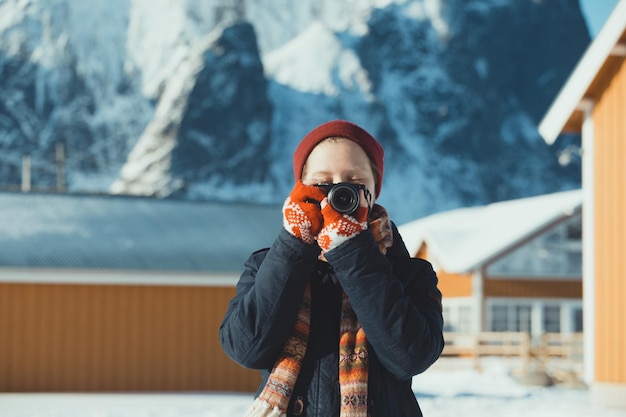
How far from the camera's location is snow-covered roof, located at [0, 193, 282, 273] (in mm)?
15547

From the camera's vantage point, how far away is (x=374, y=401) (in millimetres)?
2234

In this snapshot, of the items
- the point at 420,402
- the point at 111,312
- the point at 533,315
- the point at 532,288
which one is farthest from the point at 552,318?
the point at 111,312

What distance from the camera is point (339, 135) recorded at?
238 centimetres

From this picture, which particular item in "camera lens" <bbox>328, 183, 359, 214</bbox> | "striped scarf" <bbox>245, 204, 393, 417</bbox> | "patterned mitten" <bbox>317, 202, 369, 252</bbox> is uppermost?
"camera lens" <bbox>328, 183, 359, 214</bbox>

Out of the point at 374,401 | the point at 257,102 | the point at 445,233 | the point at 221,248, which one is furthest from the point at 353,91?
the point at 374,401

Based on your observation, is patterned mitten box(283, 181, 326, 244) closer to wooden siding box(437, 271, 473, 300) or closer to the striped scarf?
the striped scarf

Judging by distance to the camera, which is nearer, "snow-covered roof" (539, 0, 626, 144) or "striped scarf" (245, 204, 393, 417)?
"striped scarf" (245, 204, 393, 417)

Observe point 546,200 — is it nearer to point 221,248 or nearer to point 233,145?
point 221,248

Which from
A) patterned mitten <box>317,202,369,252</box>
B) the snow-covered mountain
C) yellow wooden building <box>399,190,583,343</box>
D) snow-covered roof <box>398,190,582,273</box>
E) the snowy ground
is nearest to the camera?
patterned mitten <box>317,202,369,252</box>

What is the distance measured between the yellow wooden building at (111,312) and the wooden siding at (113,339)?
16 mm

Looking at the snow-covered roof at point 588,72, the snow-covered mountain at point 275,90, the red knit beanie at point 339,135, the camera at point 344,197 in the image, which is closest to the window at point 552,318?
the snow-covered roof at point 588,72

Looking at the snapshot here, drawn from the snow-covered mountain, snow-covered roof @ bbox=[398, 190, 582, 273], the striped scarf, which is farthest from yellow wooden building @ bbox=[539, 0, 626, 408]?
the snow-covered mountain

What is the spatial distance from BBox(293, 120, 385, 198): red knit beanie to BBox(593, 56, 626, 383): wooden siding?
10.2 meters

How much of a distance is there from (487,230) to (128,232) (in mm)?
16718
